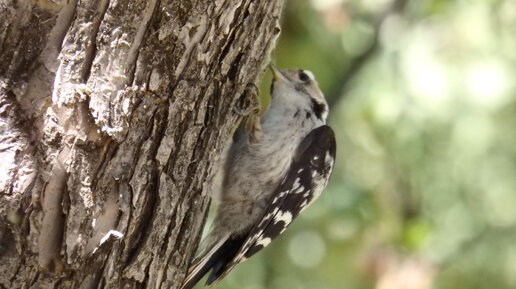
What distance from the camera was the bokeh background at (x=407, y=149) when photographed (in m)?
5.59

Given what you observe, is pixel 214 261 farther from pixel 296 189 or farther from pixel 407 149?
pixel 407 149

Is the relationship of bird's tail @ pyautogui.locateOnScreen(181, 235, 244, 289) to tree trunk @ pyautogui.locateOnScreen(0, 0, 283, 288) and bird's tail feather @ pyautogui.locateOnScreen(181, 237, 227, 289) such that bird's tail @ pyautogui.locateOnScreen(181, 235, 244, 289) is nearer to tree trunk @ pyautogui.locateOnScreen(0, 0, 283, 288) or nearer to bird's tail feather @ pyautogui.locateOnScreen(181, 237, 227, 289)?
bird's tail feather @ pyautogui.locateOnScreen(181, 237, 227, 289)

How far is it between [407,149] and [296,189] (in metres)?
2.72

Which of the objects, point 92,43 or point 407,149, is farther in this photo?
point 407,149

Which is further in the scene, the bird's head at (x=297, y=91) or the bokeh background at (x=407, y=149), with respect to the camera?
the bokeh background at (x=407, y=149)

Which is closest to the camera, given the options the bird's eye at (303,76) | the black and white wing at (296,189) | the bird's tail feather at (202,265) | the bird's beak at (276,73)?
the bird's tail feather at (202,265)

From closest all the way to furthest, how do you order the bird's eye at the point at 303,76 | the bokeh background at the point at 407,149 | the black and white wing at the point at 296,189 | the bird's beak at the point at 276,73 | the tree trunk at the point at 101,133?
the tree trunk at the point at 101,133 → the black and white wing at the point at 296,189 → the bird's beak at the point at 276,73 → the bird's eye at the point at 303,76 → the bokeh background at the point at 407,149

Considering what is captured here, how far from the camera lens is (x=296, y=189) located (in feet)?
13.0

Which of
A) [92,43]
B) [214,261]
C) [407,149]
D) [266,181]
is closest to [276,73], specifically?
[266,181]

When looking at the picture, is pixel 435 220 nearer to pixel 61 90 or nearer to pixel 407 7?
pixel 407 7

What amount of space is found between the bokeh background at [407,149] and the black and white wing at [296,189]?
5.14ft

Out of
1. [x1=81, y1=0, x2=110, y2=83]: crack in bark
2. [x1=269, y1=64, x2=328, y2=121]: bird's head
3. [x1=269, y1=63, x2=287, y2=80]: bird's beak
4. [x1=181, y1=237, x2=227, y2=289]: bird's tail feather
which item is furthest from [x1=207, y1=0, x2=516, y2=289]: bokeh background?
[x1=81, y1=0, x2=110, y2=83]: crack in bark

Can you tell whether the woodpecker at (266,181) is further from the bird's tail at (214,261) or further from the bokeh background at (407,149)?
the bokeh background at (407,149)

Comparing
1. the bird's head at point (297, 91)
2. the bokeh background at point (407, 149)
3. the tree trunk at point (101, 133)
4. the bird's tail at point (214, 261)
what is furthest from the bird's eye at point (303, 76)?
the tree trunk at point (101, 133)
